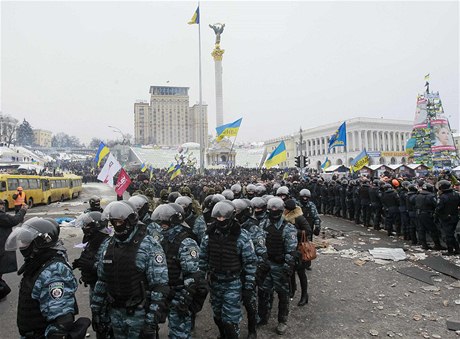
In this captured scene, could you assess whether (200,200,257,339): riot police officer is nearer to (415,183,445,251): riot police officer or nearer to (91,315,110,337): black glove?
(91,315,110,337): black glove

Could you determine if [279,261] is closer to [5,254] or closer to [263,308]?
[263,308]

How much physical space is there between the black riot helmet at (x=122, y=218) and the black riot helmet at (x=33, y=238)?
1.55ft

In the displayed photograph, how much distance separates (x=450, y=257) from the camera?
25.4 ft

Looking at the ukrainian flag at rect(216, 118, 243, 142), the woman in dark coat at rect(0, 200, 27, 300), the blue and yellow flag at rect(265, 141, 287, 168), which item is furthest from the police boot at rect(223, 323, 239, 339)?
the ukrainian flag at rect(216, 118, 243, 142)

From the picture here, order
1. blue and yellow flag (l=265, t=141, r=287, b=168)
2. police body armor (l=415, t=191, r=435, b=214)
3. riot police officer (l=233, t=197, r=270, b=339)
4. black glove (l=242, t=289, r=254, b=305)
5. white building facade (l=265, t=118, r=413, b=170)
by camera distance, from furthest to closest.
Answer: white building facade (l=265, t=118, r=413, b=170), blue and yellow flag (l=265, t=141, r=287, b=168), police body armor (l=415, t=191, r=435, b=214), riot police officer (l=233, t=197, r=270, b=339), black glove (l=242, t=289, r=254, b=305)

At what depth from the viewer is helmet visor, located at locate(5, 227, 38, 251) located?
2.55 metres

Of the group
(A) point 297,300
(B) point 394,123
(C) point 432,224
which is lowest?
(A) point 297,300

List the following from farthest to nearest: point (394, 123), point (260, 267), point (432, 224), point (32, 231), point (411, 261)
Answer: point (394, 123)
point (432, 224)
point (411, 261)
point (260, 267)
point (32, 231)

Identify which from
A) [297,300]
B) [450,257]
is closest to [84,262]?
[297,300]

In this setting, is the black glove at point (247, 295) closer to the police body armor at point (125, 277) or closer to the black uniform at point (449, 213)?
the police body armor at point (125, 277)

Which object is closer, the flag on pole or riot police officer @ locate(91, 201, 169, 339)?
riot police officer @ locate(91, 201, 169, 339)

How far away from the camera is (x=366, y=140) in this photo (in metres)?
74.5

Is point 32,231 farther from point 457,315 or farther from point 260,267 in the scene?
point 457,315

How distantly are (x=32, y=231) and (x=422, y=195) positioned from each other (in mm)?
9128
